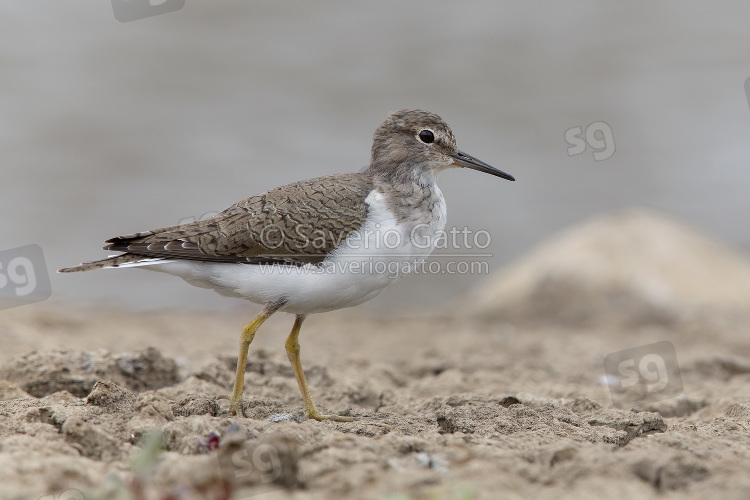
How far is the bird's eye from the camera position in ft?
22.6

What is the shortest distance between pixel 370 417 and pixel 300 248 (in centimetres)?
135

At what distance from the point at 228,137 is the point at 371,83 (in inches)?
163

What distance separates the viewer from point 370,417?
5867mm

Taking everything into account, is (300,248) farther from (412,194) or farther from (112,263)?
(112,263)

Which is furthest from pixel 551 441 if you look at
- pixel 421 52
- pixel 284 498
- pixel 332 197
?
pixel 421 52

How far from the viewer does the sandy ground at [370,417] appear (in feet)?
12.6

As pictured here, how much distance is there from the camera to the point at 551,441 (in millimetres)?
4816

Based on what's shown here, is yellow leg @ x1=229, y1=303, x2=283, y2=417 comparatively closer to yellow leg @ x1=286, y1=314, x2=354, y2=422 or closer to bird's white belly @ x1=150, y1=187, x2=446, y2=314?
bird's white belly @ x1=150, y1=187, x2=446, y2=314

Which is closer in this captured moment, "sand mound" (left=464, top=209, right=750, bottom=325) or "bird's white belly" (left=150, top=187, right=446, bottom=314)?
"bird's white belly" (left=150, top=187, right=446, bottom=314)
